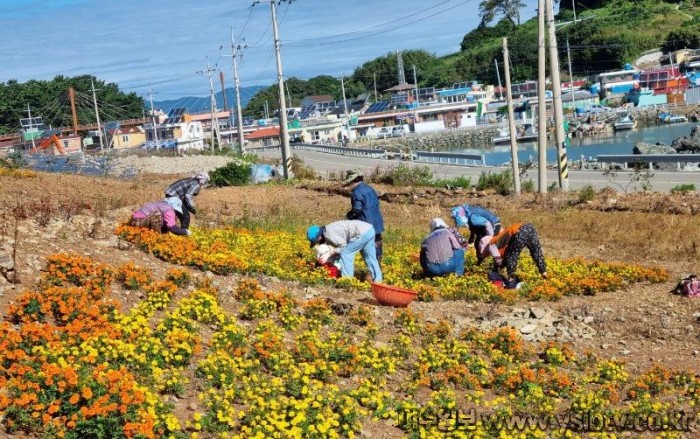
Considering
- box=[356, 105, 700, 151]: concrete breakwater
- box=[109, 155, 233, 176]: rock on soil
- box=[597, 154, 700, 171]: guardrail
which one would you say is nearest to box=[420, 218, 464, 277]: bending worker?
box=[597, 154, 700, 171]: guardrail

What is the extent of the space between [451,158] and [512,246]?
39938mm

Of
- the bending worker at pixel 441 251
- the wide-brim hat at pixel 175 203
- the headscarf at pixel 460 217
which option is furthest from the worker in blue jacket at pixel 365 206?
the wide-brim hat at pixel 175 203

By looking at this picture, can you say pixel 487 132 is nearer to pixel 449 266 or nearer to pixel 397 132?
pixel 397 132

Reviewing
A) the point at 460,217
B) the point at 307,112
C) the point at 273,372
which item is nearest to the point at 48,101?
the point at 307,112

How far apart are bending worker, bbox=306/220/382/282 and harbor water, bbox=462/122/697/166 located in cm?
5982

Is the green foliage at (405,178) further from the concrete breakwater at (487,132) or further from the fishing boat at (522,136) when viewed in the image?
the concrete breakwater at (487,132)

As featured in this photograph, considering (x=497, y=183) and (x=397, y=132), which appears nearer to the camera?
(x=497, y=183)

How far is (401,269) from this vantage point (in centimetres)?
1559

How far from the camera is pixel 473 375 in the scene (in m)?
9.99

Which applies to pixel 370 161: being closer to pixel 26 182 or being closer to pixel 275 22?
pixel 275 22

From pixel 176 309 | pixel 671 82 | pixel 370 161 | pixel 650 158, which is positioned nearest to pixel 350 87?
pixel 671 82

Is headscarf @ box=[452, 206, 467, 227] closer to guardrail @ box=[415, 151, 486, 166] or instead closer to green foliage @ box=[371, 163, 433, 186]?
green foliage @ box=[371, 163, 433, 186]

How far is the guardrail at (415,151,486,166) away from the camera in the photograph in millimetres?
49697

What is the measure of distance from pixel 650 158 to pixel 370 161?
22318 millimetres
